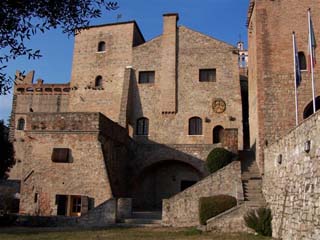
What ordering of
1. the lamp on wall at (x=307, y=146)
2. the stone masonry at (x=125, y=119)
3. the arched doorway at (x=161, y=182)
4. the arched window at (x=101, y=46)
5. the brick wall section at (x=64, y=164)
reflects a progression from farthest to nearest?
the arched window at (x=101, y=46) < the arched doorway at (x=161, y=182) < the stone masonry at (x=125, y=119) < the brick wall section at (x=64, y=164) < the lamp on wall at (x=307, y=146)

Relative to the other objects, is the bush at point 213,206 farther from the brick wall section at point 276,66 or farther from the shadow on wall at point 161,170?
the shadow on wall at point 161,170

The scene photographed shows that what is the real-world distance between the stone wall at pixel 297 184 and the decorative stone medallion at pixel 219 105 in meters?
14.4

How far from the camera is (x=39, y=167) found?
73.6 feet

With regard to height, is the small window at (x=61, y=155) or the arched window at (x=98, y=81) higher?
the arched window at (x=98, y=81)

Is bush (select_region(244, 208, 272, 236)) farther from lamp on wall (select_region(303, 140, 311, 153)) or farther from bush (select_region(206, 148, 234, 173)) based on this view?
bush (select_region(206, 148, 234, 173))

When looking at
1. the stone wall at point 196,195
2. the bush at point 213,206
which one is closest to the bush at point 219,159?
the stone wall at point 196,195

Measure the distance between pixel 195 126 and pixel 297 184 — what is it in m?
18.5

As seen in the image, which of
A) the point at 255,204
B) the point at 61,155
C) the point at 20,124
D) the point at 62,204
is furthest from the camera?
the point at 20,124

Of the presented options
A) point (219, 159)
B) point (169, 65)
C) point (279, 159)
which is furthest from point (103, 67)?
point (279, 159)

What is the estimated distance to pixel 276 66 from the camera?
73.8 ft

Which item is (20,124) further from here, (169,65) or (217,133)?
(217,133)

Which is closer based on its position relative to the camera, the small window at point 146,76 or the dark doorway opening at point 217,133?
the dark doorway opening at point 217,133

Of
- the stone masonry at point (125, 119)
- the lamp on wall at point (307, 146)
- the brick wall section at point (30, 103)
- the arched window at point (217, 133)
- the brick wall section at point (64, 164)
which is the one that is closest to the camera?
the lamp on wall at point (307, 146)

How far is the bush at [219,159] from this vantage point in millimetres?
23281
